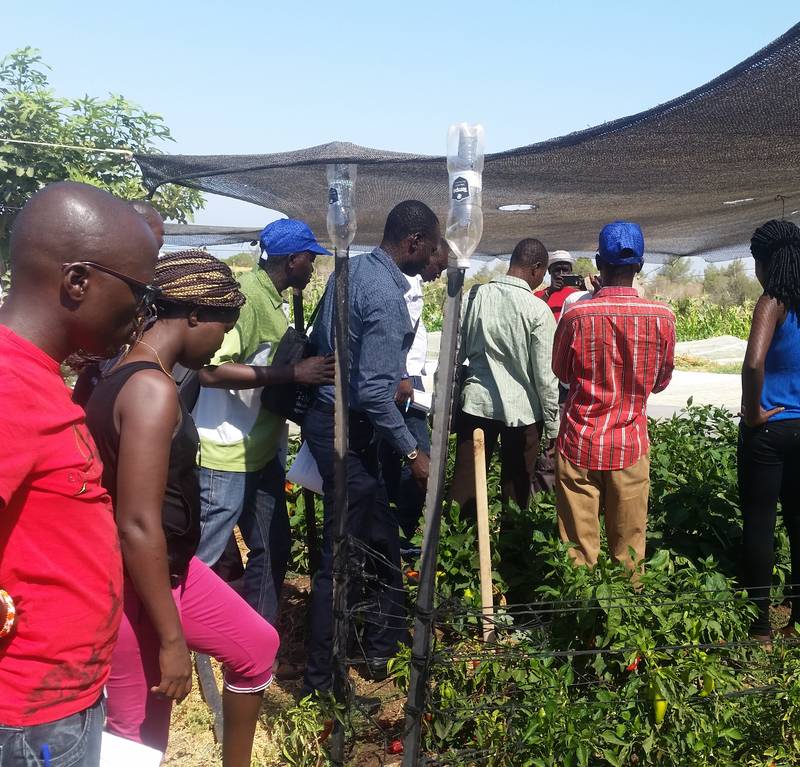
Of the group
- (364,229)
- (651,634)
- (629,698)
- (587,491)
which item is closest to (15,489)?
(629,698)

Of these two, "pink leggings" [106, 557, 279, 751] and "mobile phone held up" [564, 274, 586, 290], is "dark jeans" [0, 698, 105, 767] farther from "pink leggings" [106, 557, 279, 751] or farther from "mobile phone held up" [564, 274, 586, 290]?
"mobile phone held up" [564, 274, 586, 290]

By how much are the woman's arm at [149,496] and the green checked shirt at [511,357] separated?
107 inches

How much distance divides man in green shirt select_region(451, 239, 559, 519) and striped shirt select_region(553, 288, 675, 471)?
Result: 90cm

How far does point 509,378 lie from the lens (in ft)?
15.0

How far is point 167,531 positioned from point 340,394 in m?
0.74

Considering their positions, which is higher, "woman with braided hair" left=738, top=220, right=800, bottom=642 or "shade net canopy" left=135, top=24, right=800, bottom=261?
"shade net canopy" left=135, top=24, right=800, bottom=261

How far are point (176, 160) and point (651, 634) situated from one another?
354 centimetres

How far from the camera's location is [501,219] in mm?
6227

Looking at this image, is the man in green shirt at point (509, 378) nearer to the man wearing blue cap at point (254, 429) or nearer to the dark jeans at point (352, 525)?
the dark jeans at point (352, 525)

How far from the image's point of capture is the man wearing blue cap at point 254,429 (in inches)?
130

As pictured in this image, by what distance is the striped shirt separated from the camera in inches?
136

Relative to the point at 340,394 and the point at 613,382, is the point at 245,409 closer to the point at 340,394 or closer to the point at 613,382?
the point at 340,394

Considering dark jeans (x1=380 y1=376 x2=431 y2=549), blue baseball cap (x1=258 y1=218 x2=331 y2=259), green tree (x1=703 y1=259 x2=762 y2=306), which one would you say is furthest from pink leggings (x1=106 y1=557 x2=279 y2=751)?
green tree (x1=703 y1=259 x2=762 y2=306)

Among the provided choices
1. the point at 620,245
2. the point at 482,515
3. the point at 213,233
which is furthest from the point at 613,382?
the point at 213,233
